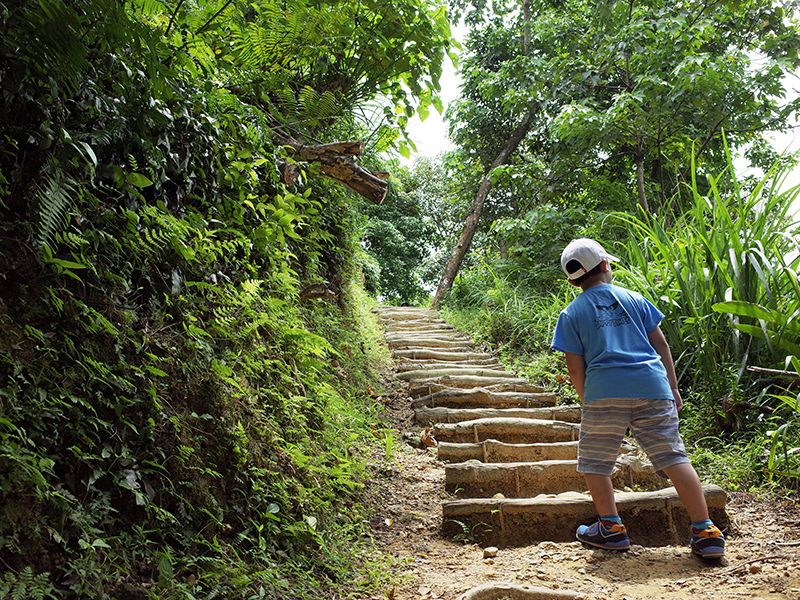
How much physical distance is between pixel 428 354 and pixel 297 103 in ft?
11.6

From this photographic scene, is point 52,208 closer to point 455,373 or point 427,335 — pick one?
point 455,373

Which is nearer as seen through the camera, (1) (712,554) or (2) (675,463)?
(1) (712,554)

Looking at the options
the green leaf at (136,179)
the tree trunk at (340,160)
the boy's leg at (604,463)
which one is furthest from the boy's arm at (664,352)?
the green leaf at (136,179)

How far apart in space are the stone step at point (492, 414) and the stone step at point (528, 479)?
1038mm

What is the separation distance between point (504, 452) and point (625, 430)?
54.3 inches

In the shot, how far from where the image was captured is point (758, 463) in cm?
292

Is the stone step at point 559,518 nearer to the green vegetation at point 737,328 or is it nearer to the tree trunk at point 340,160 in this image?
the green vegetation at point 737,328

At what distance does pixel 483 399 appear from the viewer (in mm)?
4715

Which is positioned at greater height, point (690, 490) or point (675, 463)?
point (675, 463)

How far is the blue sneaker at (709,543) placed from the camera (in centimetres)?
211

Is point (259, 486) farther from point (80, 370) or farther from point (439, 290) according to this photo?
point (439, 290)

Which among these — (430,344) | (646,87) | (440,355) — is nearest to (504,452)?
(440,355)

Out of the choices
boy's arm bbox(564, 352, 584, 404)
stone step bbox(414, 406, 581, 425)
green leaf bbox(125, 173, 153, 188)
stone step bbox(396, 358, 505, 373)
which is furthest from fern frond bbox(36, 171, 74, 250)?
stone step bbox(396, 358, 505, 373)

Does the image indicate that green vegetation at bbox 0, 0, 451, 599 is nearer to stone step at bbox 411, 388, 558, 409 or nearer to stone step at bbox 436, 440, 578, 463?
stone step at bbox 436, 440, 578, 463
